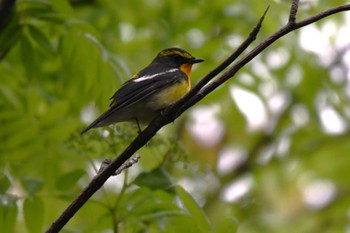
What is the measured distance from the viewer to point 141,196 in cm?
345

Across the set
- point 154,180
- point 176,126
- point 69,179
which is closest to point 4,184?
point 69,179

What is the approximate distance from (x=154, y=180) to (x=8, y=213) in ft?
2.54

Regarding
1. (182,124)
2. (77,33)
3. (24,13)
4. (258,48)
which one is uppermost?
(182,124)

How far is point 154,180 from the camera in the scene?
3309 millimetres

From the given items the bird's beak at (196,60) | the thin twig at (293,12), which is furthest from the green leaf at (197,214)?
the bird's beak at (196,60)

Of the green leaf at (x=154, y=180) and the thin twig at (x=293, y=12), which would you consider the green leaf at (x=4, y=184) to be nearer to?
the green leaf at (x=154, y=180)

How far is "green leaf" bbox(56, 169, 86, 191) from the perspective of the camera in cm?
338

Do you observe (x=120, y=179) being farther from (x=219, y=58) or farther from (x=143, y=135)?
(x=143, y=135)

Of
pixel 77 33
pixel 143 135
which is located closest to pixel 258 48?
pixel 143 135

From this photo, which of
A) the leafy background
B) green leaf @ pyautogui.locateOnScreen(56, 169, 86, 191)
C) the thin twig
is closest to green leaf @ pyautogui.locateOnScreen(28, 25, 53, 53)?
the leafy background

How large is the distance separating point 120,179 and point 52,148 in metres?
2.10

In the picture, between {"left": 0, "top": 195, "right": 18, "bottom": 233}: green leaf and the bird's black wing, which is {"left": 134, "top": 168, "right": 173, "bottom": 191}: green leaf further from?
{"left": 0, "top": 195, "right": 18, "bottom": 233}: green leaf

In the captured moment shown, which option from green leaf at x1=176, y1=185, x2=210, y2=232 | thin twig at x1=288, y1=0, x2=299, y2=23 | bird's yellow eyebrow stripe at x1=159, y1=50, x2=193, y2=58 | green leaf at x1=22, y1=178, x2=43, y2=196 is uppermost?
bird's yellow eyebrow stripe at x1=159, y1=50, x2=193, y2=58

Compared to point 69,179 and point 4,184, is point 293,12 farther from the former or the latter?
point 4,184
